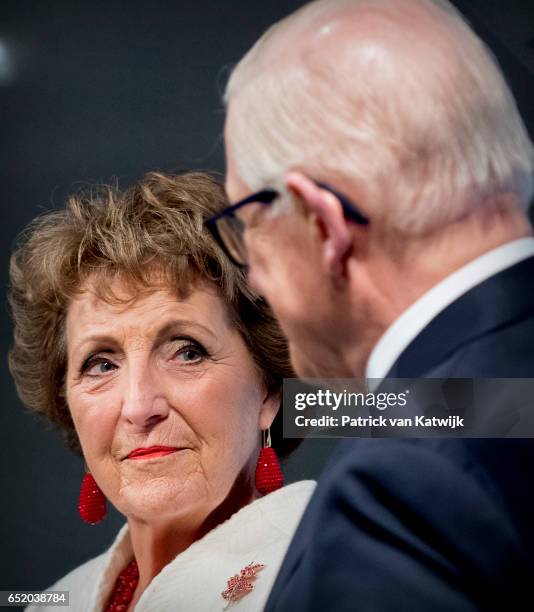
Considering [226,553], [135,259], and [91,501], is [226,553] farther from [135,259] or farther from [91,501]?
[135,259]

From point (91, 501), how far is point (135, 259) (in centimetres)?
44

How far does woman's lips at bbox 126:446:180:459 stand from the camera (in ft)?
4.90

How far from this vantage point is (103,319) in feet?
5.10

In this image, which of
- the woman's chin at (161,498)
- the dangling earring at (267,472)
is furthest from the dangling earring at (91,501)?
the dangling earring at (267,472)

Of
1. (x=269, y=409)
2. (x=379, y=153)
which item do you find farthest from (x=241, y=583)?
(x=379, y=153)

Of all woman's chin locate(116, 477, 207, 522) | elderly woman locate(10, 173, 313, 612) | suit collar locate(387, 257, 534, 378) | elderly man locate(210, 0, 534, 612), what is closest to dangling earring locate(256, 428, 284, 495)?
elderly woman locate(10, 173, 313, 612)

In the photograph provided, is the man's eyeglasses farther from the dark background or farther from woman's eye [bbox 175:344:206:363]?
the dark background

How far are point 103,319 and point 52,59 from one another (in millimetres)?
536

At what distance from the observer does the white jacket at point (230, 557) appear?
1.45m

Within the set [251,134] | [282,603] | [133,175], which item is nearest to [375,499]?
[282,603]

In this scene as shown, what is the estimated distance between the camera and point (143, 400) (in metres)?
1.49

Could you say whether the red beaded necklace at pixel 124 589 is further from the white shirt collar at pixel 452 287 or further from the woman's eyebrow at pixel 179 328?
the white shirt collar at pixel 452 287

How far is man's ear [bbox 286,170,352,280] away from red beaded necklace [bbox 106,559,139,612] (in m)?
0.89

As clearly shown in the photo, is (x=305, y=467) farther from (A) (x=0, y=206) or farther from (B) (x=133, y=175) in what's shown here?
(A) (x=0, y=206)
